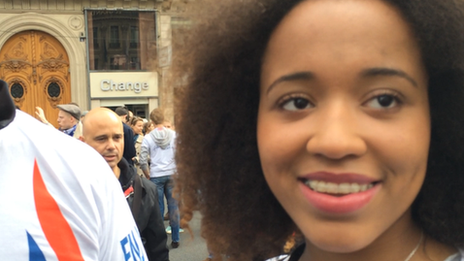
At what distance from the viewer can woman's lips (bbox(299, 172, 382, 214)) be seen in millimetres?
889

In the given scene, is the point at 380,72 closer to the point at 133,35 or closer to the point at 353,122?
the point at 353,122

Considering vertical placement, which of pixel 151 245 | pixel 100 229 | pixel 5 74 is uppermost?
pixel 5 74

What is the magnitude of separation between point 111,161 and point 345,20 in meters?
2.76

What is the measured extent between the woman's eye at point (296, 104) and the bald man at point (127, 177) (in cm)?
236

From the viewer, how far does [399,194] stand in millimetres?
919

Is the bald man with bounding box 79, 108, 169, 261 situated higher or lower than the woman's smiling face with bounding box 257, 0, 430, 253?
lower

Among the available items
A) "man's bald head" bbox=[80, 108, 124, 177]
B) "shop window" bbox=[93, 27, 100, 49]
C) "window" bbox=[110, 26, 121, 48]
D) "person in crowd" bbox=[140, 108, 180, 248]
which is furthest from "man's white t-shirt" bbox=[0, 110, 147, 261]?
"window" bbox=[110, 26, 121, 48]

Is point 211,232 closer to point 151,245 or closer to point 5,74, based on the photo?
point 151,245

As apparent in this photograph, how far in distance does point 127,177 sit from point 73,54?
15.0 meters

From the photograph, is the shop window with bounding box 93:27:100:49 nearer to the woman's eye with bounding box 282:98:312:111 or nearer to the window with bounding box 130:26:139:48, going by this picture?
the window with bounding box 130:26:139:48

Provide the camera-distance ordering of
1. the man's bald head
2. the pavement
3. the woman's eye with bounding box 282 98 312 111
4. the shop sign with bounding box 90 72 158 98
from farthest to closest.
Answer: the shop sign with bounding box 90 72 158 98
the pavement
the man's bald head
the woman's eye with bounding box 282 98 312 111

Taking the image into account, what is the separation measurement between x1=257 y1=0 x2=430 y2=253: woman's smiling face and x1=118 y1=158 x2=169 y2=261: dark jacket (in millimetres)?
2356

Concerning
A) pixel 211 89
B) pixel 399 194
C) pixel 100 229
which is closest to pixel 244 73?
pixel 211 89

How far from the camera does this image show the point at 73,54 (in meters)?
17.0
